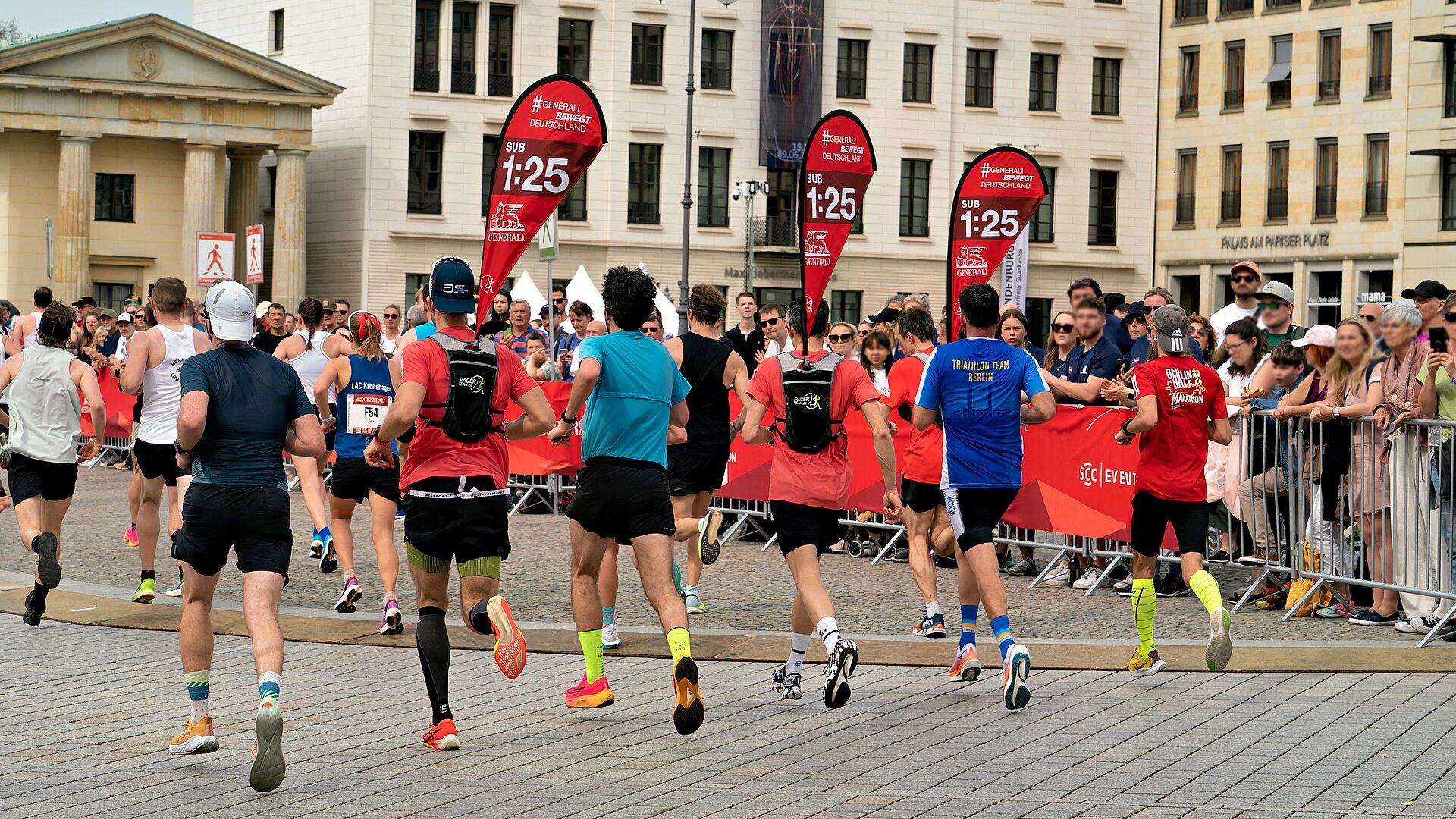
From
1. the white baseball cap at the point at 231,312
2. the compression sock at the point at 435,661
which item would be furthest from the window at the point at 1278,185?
the white baseball cap at the point at 231,312

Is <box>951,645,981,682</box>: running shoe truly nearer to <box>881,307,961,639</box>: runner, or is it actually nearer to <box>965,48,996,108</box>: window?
<box>881,307,961,639</box>: runner

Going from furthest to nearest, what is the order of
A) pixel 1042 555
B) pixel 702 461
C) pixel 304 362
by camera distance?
1. pixel 1042 555
2. pixel 304 362
3. pixel 702 461

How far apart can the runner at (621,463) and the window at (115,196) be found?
48302 millimetres

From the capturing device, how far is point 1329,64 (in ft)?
187

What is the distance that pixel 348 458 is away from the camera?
39.3 ft

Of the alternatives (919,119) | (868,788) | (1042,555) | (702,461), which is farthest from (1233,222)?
(868,788)

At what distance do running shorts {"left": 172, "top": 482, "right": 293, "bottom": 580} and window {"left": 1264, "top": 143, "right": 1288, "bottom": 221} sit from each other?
54234 mm

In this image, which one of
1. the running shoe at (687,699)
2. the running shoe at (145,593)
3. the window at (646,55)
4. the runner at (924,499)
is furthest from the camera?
the window at (646,55)

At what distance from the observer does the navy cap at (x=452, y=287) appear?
8.09 meters

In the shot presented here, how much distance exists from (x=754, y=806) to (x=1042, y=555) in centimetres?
920

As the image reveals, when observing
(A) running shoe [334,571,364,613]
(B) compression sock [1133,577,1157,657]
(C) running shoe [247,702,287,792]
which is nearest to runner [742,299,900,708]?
(B) compression sock [1133,577,1157,657]

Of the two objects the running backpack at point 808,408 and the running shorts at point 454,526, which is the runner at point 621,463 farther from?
the running backpack at point 808,408

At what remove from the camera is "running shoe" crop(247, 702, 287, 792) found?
22.2 feet

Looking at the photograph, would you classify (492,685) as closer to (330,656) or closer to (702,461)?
(330,656)
